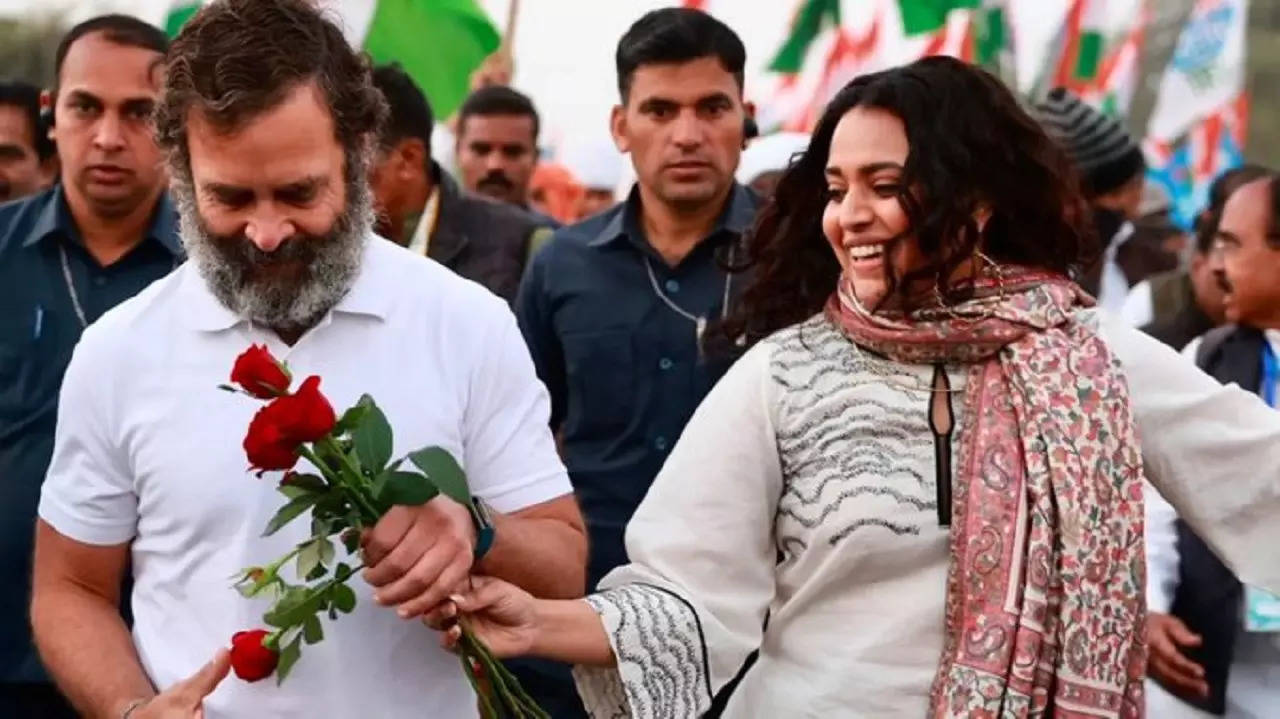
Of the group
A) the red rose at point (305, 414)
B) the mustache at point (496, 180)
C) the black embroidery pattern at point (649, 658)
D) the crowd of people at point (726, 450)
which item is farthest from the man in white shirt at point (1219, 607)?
the mustache at point (496, 180)

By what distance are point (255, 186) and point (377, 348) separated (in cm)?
33

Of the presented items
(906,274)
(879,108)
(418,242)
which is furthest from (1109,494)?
(418,242)

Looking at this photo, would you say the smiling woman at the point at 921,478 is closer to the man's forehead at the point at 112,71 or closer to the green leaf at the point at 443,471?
the green leaf at the point at 443,471

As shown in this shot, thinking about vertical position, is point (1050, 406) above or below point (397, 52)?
above

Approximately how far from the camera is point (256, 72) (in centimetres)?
399

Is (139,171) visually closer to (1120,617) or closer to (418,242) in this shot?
(418,242)

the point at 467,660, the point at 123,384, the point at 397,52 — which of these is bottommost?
the point at 397,52

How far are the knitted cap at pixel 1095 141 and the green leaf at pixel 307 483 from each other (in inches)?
227

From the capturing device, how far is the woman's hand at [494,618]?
3803mm

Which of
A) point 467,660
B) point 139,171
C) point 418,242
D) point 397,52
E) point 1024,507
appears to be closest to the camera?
point 467,660

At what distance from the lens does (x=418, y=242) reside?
24.2 feet

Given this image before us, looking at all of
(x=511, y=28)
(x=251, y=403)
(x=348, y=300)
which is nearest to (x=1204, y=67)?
(x=511, y=28)

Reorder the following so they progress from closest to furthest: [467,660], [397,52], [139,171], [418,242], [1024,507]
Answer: [467,660]
[1024,507]
[139,171]
[418,242]
[397,52]

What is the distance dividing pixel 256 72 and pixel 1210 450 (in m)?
1.72
